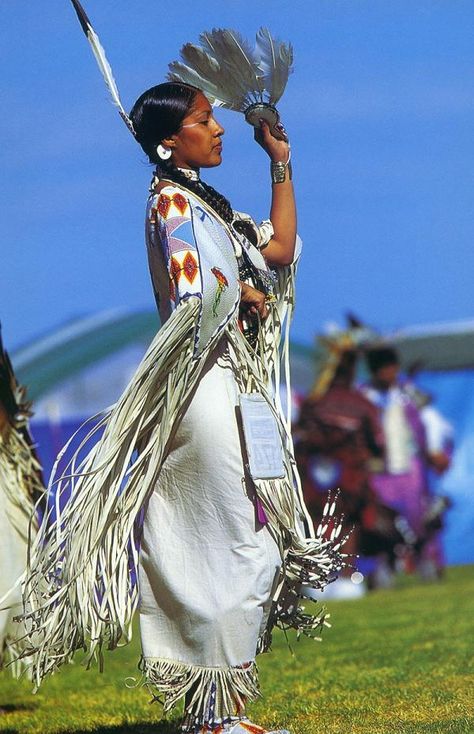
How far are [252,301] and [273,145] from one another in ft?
1.49

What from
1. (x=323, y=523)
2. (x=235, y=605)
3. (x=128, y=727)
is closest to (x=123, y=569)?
(x=235, y=605)

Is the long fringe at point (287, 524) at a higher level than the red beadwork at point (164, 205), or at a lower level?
lower

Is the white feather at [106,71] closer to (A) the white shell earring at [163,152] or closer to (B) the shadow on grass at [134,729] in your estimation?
(A) the white shell earring at [163,152]

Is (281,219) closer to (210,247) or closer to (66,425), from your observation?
(210,247)

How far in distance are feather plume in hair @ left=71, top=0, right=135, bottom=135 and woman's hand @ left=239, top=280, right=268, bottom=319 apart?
540 millimetres

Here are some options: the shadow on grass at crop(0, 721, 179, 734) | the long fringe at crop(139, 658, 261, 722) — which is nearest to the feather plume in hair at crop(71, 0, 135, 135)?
the long fringe at crop(139, 658, 261, 722)

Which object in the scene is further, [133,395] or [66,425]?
[66,425]

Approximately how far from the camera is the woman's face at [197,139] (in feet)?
12.1

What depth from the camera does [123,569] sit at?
11.7 ft

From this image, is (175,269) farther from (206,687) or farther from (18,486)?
(18,486)

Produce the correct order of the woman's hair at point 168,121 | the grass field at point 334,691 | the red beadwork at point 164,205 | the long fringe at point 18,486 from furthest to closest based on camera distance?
the long fringe at point 18,486
the grass field at point 334,691
the woman's hair at point 168,121
the red beadwork at point 164,205

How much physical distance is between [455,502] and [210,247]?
10484 millimetres

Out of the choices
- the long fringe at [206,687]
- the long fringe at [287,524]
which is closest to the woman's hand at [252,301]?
the long fringe at [287,524]

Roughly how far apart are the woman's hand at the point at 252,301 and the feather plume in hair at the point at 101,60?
540 millimetres
